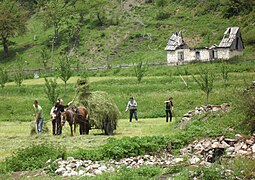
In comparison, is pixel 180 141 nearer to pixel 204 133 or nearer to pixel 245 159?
pixel 204 133

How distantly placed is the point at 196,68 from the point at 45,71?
2572cm

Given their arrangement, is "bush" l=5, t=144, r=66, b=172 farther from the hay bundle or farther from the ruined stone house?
the ruined stone house

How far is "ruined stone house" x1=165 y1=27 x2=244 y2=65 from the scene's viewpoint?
7356 cm

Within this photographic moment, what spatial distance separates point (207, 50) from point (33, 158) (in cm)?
5812

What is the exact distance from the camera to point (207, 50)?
7444 cm

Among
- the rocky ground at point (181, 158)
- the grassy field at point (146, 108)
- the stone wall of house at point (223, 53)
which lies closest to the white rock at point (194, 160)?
the rocky ground at point (181, 158)

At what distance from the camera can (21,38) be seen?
4341 inches

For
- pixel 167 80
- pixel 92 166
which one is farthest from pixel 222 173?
pixel 167 80

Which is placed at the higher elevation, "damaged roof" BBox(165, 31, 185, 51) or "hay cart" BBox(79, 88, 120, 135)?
"damaged roof" BBox(165, 31, 185, 51)

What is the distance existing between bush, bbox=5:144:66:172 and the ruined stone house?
53080 millimetres

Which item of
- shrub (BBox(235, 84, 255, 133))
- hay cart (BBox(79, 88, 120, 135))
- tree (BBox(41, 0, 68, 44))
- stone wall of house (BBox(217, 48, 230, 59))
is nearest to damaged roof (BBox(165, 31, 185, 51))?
stone wall of house (BBox(217, 48, 230, 59))

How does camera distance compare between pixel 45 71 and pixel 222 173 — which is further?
pixel 45 71

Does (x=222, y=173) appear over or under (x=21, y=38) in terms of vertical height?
under

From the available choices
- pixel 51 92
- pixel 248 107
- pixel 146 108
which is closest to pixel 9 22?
Answer: pixel 51 92
